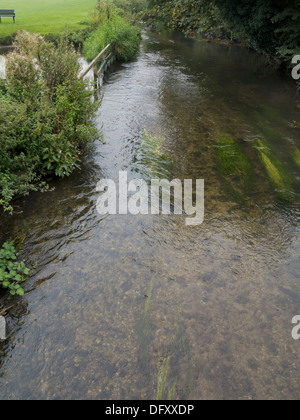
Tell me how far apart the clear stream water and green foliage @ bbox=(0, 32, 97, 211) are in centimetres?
55

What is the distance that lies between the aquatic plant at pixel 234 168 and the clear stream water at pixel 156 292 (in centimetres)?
15

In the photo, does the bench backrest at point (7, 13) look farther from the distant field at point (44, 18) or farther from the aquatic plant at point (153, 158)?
the aquatic plant at point (153, 158)

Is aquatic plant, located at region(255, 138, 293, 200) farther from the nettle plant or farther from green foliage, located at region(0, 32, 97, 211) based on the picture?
the nettle plant

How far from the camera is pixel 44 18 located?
28.3 m

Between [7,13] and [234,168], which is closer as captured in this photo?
[234,168]

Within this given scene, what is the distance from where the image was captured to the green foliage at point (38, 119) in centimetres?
623

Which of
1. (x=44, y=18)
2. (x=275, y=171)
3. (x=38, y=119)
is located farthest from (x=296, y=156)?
(x=44, y=18)

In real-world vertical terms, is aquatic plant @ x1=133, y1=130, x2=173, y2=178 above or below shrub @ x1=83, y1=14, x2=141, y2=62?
below

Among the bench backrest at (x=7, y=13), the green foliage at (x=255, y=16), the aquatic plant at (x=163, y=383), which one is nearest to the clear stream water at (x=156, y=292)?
the aquatic plant at (x=163, y=383)

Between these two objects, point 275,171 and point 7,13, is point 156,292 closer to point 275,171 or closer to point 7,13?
point 275,171

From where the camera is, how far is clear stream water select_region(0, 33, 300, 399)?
368 cm

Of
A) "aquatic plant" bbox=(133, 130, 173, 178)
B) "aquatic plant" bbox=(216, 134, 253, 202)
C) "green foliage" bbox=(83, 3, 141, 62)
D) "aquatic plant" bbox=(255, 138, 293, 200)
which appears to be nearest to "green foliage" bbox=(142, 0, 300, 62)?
"green foliage" bbox=(83, 3, 141, 62)

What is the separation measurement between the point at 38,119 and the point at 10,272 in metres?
3.65

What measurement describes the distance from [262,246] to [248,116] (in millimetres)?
7261
